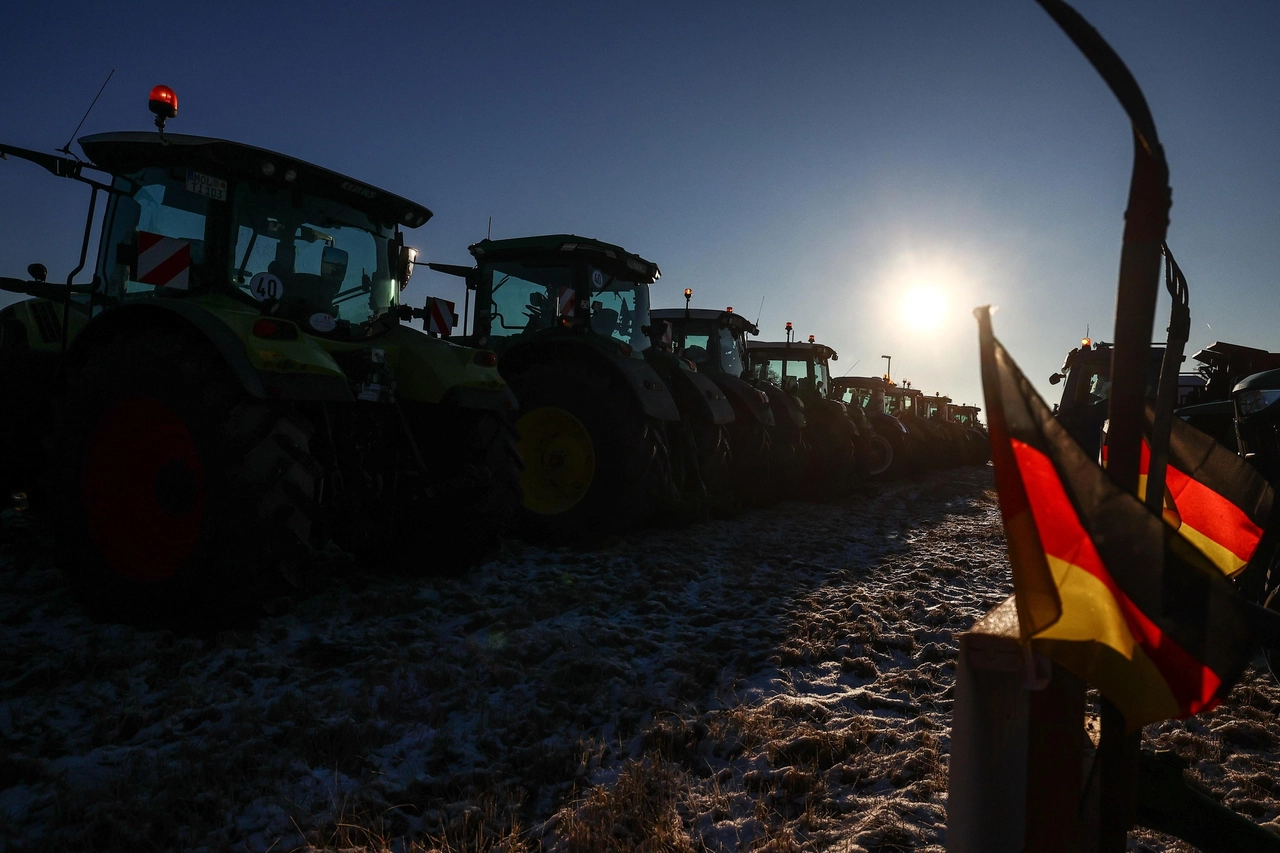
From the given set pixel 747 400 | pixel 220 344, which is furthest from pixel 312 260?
pixel 747 400

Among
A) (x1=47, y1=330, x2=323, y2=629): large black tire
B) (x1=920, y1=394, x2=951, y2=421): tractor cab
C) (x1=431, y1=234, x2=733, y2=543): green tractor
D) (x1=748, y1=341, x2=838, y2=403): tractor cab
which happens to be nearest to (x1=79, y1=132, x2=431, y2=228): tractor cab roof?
(x1=47, y1=330, x2=323, y2=629): large black tire

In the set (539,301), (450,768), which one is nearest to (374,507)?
(450,768)

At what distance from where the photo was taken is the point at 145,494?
3.71 metres

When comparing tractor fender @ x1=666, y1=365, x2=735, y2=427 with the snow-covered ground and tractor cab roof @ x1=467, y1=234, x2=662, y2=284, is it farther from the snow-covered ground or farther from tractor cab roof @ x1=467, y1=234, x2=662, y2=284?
the snow-covered ground

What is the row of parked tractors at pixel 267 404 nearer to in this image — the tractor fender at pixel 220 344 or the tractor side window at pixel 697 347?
the tractor fender at pixel 220 344

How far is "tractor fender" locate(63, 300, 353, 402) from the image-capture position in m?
3.25

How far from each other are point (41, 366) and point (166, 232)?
128 centimetres

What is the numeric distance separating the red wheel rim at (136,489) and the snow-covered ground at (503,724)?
0.33m

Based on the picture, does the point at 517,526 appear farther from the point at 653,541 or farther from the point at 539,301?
the point at 539,301

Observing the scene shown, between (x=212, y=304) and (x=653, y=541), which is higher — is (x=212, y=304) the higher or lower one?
the higher one

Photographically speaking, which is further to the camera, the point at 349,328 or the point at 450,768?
the point at 349,328

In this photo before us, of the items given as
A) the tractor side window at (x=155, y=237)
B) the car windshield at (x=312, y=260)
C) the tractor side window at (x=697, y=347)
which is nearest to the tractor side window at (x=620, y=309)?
the tractor side window at (x=697, y=347)

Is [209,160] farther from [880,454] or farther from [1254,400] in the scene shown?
[880,454]

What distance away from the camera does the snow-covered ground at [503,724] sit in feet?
6.24
